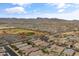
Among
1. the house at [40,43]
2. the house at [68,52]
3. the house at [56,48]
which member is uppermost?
the house at [40,43]

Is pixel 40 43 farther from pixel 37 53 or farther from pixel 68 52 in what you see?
pixel 68 52

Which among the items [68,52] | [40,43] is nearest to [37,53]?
[40,43]

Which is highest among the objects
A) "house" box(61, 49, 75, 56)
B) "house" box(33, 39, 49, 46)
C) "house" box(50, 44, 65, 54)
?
"house" box(33, 39, 49, 46)

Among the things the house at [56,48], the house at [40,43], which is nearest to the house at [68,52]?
the house at [56,48]

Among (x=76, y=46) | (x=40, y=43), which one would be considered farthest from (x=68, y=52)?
(x=40, y=43)

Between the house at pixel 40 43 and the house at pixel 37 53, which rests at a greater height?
the house at pixel 40 43

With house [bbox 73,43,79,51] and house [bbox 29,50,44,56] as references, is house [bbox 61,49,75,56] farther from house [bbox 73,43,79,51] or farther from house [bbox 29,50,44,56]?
house [bbox 29,50,44,56]

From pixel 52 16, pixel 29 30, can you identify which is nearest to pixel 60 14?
pixel 52 16

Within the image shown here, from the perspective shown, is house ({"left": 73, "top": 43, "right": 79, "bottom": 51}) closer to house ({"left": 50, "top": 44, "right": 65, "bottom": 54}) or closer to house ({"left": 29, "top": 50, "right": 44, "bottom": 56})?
house ({"left": 50, "top": 44, "right": 65, "bottom": 54})

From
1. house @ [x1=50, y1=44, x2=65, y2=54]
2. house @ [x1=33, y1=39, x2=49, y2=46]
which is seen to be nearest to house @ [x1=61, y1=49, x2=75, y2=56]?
house @ [x1=50, y1=44, x2=65, y2=54]

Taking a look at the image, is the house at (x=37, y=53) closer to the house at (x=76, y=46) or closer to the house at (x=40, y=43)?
the house at (x=40, y=43)

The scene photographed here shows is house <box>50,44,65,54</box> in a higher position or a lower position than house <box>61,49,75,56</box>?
higher

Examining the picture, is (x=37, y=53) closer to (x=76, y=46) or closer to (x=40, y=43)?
(x=40, y=43)
